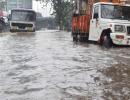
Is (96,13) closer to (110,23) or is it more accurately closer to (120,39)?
(110,23)

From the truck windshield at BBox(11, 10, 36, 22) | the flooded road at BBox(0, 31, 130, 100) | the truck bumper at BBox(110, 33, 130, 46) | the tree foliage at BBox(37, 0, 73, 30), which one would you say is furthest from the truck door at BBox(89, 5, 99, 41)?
the tree foliage at BBox(37, 0, 73, 30)

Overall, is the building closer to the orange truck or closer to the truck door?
the orange truck

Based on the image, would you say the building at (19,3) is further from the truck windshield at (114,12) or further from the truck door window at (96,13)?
the truck windshield at (114,12)

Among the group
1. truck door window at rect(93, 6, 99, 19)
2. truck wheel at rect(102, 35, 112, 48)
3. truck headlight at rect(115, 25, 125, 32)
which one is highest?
truck door window at rect(93, 6, 99, 19)

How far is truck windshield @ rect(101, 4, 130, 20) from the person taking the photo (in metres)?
20.0

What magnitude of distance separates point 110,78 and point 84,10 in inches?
587

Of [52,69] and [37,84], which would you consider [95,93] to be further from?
[52,69]

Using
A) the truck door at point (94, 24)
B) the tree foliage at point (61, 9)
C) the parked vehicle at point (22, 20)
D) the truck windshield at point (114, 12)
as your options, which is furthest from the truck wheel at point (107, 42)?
the tree foliage at point (61, 9)

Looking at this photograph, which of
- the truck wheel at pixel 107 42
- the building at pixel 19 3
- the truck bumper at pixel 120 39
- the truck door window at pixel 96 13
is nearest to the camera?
the truck bumper at pixel 120 39

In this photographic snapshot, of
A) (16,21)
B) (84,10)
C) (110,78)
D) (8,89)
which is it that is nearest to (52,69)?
(110,78)

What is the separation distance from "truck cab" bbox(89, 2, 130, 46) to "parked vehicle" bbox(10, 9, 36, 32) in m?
17.8

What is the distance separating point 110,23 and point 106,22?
0.32 m

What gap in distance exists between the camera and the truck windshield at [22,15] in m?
38.6

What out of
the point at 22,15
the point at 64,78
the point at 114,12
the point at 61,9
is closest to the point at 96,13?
the point at 114,12
